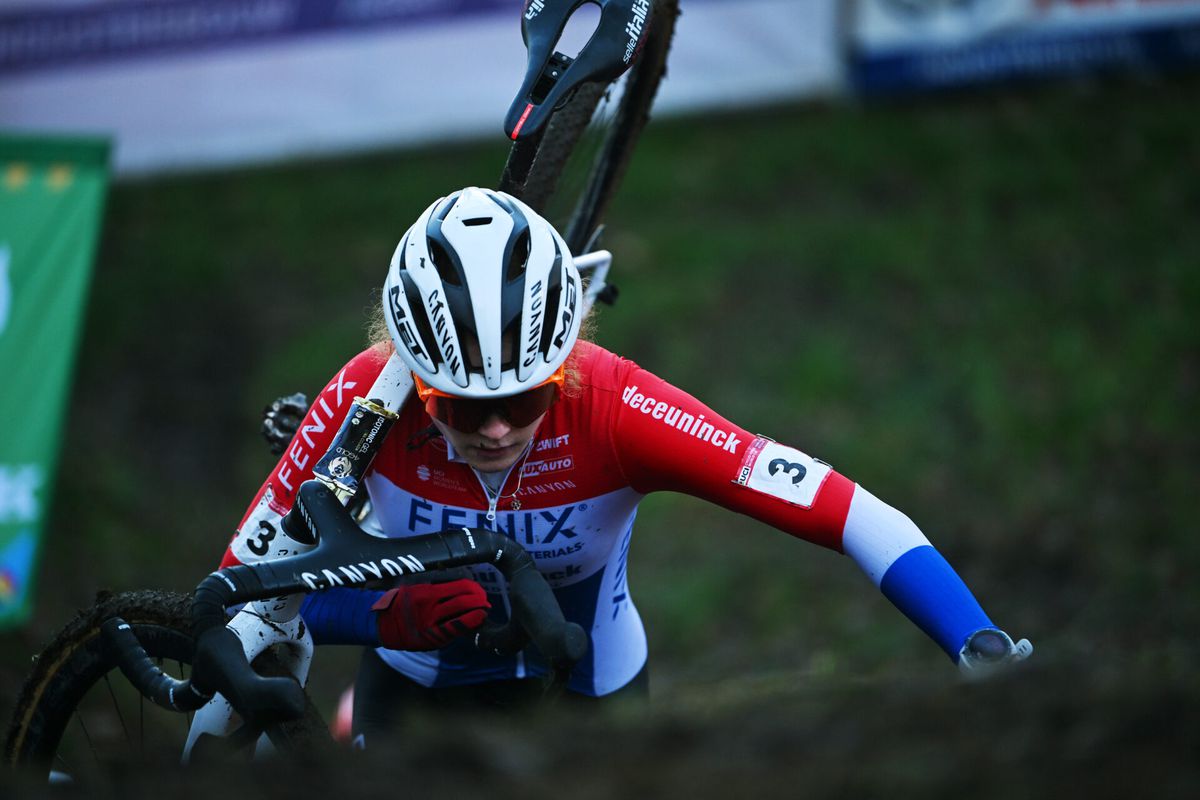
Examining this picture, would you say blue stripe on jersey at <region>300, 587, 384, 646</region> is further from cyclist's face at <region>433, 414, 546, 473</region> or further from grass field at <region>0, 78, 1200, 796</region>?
grass field at <region>0, 78, 1200, 796</region>

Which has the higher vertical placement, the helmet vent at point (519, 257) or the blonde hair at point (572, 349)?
the helmet vent at point (519, 257)

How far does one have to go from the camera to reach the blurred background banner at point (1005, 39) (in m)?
9.60

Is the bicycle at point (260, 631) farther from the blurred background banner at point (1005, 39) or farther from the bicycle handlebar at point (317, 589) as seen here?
the blurred background banner at point (1005, 39)

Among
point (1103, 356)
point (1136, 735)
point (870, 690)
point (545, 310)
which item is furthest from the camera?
point (1103, 356)

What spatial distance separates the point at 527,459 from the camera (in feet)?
11.7

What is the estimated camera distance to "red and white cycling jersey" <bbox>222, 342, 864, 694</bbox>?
10.9 feet

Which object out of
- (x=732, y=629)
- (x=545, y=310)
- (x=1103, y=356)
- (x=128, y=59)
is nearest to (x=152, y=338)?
(x=128, y=59)

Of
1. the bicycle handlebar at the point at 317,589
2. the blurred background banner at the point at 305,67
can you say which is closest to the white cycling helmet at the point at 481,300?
the bicycle handlebar at the point at 317,589

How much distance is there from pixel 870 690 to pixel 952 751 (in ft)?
1.09

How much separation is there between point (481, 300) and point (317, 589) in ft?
2.57

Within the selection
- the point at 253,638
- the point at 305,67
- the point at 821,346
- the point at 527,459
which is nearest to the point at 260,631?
the point at 253,638

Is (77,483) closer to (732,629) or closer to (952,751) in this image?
(732,629)

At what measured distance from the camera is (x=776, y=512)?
3320mm

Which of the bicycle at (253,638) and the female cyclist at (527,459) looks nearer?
the bicycle at (253,638)
